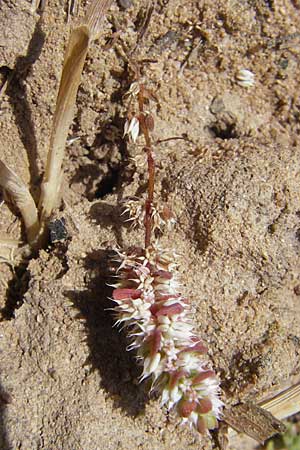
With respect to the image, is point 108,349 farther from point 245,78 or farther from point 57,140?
point 245,78

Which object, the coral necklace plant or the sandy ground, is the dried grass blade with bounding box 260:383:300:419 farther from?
the coral necklace plant

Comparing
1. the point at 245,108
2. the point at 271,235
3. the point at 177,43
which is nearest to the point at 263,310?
the point at 271,235

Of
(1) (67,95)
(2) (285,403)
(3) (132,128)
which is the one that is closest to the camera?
(1) (67,95)

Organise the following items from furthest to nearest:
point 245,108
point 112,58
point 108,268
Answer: point 245,108 → point 112,58 → point 108,268

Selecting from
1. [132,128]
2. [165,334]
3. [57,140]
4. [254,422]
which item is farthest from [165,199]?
[254,422]

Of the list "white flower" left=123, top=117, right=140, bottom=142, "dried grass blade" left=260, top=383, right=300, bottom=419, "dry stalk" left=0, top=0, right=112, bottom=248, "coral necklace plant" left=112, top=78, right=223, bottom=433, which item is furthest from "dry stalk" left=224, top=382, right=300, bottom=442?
"white flower" left=123, top=117, right=140, bottom=142

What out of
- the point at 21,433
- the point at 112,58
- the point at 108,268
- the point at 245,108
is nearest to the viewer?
the point at 21,433

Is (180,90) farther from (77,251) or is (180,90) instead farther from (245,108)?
(77,251)
